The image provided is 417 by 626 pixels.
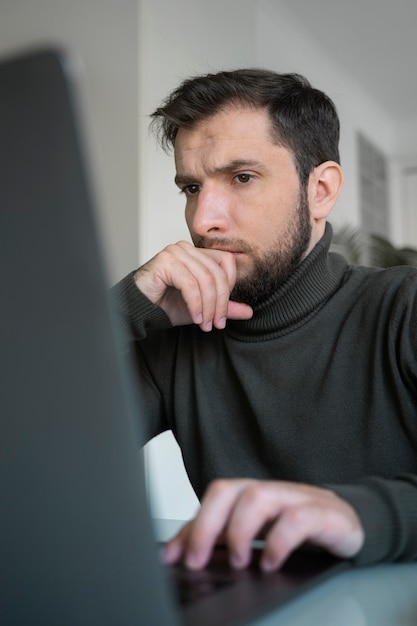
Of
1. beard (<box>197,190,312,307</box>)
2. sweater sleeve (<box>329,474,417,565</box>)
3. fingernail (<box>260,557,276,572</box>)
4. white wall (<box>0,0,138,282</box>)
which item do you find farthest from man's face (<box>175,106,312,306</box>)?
white wall (<box>0,0,138,282</box>)

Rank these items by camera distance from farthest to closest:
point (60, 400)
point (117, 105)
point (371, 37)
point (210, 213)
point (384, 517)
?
point (371, 37), point (117, 105), point (210, 213), point (384, 517), point (60, 400)

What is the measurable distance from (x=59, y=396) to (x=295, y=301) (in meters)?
1.03

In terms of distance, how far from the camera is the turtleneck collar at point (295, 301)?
4.18 ft

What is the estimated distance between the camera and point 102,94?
2918 millimetres

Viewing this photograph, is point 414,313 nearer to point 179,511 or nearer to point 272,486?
point 272,486

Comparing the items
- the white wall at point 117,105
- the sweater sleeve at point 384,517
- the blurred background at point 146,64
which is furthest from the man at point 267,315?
the white wall at point 117,105

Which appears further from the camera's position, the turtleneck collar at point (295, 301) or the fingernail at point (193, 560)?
the turtleneck collar at point (295, 301)

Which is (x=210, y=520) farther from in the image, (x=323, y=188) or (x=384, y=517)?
(x=323, y=188)

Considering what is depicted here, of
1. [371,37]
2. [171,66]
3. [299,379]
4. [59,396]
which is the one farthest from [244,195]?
[371,37]

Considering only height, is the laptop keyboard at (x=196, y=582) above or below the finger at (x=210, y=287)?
below

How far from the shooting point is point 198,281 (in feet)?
3.97

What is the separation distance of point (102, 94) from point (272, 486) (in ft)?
8.62

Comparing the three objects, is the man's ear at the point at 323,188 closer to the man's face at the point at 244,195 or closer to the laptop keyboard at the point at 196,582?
the man's face at the point at 244,195

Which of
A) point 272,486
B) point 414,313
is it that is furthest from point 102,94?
point 272,486
